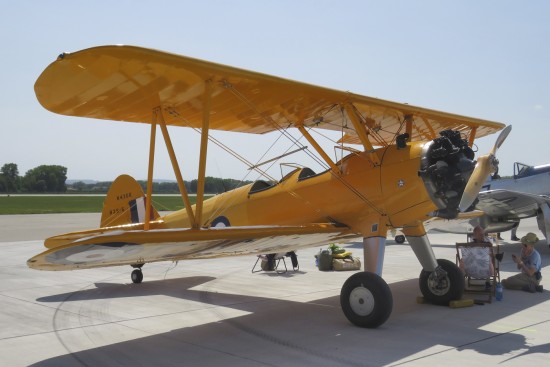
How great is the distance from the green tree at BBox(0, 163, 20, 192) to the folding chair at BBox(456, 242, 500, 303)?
338 feet

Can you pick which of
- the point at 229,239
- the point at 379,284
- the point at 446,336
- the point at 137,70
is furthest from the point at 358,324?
the point at 137,70

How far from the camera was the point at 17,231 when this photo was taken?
76.1 feet

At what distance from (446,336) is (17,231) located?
2178 centimetres

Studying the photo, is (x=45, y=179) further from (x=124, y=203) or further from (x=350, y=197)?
(x=350, y=197)

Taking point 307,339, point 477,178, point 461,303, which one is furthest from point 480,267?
point 307,339

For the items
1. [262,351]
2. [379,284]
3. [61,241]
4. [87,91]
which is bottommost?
[262,351]

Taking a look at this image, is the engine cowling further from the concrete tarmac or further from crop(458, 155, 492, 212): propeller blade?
the concrete tarmac

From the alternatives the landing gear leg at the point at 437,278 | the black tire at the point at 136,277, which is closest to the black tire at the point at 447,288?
the landing gear leg at the point at 437,278

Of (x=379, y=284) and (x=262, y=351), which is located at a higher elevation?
(x=379, y=284)

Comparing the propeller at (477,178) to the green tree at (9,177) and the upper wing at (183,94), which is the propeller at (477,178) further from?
the green tree at (9,177)

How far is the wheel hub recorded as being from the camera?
6.05 metres

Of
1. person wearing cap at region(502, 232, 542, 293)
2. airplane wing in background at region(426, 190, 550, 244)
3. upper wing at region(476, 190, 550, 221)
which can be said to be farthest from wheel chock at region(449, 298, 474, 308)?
upper wing at region(476, 190, 550, 221)

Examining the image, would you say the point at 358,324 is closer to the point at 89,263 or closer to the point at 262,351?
the point at 262,351

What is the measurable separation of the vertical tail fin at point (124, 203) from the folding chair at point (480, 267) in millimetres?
5394
